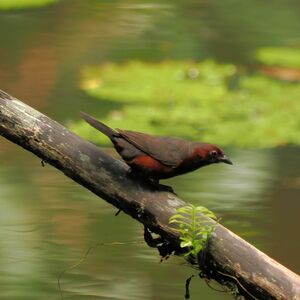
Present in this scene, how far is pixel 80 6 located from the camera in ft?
28.1

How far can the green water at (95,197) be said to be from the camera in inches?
167

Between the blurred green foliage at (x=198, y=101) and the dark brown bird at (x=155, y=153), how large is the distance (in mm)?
2288

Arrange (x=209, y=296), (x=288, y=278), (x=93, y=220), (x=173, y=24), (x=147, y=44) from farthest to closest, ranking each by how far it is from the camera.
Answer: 1. (x=173, y=24)
2. (x=147, y=44)
3. (x=93, y=220)
4. (x=209, y=296)
5. (x=288, y=278)

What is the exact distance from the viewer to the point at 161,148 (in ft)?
10.7

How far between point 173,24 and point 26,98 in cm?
203

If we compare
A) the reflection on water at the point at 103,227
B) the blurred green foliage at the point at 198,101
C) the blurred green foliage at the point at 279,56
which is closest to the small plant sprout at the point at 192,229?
the reflection on water at the point at 103,227

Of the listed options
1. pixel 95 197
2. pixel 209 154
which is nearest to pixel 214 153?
pixel 209 154

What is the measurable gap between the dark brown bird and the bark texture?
0.05 meters

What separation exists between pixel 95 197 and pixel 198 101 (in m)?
1.37

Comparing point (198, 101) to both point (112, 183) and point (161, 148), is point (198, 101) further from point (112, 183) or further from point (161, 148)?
point (112, 183)

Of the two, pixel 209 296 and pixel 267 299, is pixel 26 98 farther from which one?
pixel 267 299

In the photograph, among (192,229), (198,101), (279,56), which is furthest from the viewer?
(279,56)

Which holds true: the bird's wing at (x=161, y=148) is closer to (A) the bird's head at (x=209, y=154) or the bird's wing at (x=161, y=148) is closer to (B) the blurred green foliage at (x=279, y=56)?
(A) the bird's head at (x=209, y=154)

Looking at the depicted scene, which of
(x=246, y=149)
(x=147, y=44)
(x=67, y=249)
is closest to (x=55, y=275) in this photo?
(x=67, y=249)
